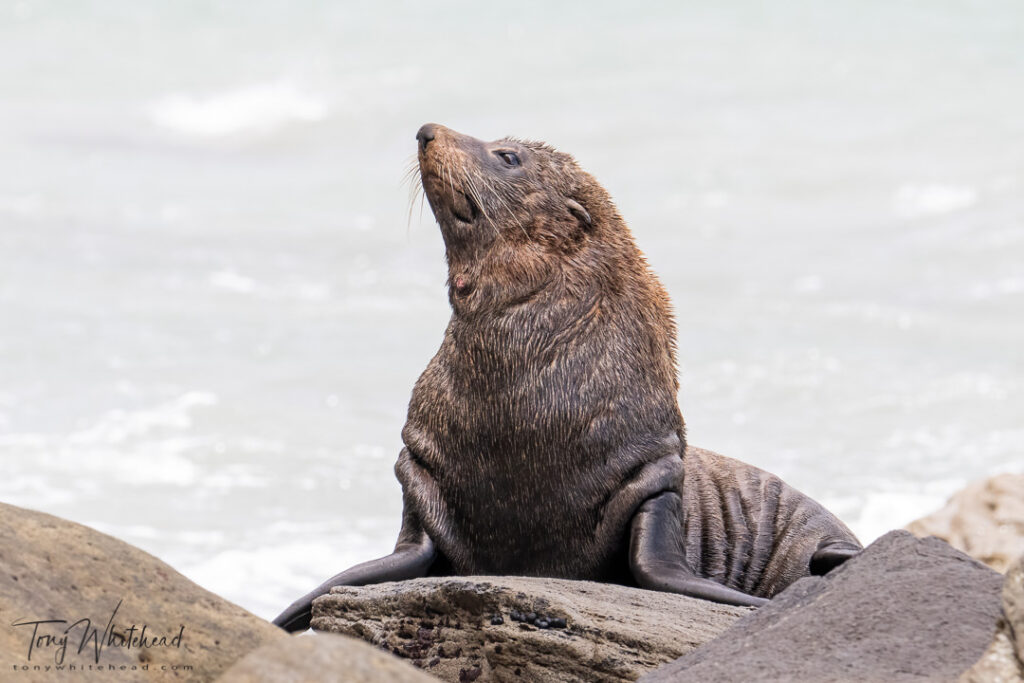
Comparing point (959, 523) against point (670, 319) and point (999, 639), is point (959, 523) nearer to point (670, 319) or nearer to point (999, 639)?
point (670, 319)

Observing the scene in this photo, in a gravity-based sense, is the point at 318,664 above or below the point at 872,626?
below

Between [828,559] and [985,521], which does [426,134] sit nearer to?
[828,559]

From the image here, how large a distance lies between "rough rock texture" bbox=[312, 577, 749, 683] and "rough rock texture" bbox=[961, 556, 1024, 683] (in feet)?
4.73

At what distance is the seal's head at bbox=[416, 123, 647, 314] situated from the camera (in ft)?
20.0

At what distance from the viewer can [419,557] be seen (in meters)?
5.88

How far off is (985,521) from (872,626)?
4885 mm

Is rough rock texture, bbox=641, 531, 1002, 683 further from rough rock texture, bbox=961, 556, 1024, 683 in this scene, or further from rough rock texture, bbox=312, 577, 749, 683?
rough rock texture, bbox=312, 577, 749, 683

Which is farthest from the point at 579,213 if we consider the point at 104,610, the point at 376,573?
the point at 104,610

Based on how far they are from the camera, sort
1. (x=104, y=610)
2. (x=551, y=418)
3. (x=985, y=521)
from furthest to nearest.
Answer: (x=985, y=521), (x=551, y=418), (x=104, y=610)

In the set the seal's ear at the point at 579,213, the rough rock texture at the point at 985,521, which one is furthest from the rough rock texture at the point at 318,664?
the rough rock texture at the point at 985,521

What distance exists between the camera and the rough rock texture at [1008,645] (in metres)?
3.24

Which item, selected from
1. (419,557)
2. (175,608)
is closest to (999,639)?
(175,608)

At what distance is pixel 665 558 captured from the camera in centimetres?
564

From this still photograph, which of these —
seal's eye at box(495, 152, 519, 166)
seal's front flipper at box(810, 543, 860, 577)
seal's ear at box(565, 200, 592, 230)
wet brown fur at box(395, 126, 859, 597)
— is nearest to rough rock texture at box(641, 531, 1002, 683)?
seal's front flipper at box(810, 543, 860, 577)
